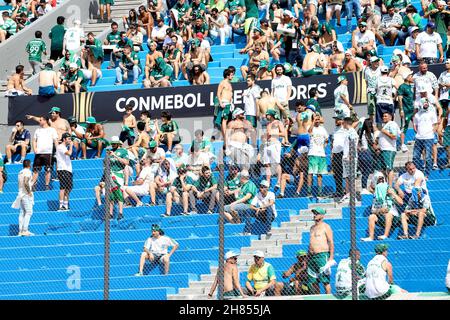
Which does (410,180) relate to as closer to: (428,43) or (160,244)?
(160,244)

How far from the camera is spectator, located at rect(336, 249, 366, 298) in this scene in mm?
15969

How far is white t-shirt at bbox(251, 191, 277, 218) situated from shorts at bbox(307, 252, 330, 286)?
129 cm

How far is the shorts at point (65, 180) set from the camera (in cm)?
2081

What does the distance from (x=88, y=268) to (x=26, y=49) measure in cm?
1066

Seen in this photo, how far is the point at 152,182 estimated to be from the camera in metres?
19.1

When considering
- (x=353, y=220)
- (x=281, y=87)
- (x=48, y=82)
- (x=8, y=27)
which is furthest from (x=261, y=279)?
(x=8, y=27)

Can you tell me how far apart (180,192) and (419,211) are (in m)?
3.25

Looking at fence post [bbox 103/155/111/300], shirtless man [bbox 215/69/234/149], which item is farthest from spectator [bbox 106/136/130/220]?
shirtless man [bbox 215/69/234/149]

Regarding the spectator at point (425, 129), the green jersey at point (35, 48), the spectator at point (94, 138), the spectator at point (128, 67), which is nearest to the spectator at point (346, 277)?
the spectator at point (425, 129)

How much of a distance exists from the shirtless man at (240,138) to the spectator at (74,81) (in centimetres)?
501

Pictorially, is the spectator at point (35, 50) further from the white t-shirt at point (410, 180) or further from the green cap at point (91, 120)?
the white t-shirt at point (410, 180)

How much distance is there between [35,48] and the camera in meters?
27.9

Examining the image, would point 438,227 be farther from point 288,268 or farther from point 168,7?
point 168,7

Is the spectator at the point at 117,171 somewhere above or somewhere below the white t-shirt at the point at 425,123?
below
